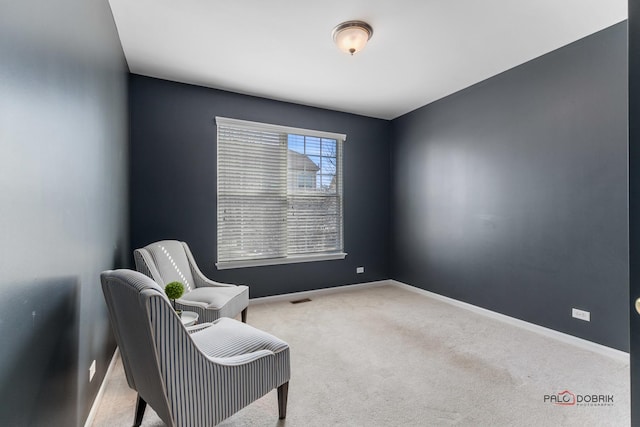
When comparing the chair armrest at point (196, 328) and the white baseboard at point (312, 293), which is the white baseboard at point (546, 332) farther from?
the chair armrest at point (196, 328)

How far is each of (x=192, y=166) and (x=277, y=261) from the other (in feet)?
5.24

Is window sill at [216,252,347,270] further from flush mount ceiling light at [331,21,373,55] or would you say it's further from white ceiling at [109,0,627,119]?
flush mount ceiling light at [331,21,373,55]

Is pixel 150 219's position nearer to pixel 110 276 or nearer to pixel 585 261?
pixel 110 276

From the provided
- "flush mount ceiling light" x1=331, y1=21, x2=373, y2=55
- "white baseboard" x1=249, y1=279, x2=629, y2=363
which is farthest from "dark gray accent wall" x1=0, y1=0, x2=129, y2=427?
"white baseboard" x1=249, y1=279, x2=629, y2=363

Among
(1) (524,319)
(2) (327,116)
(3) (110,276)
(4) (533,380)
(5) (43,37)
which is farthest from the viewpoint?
(2) (327,116)

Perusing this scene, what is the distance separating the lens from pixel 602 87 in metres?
2.61

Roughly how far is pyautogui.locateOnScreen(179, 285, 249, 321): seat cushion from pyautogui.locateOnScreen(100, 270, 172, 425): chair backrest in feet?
3.08

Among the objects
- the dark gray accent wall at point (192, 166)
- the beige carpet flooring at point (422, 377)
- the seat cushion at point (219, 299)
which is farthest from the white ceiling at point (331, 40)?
the beige carpet flooring at point (422, 377)

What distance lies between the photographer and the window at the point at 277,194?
152 inches

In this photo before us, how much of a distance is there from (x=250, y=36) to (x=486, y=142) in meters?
2.78

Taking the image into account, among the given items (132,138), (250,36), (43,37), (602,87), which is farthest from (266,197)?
(602,87)

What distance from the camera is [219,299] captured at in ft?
8.79
